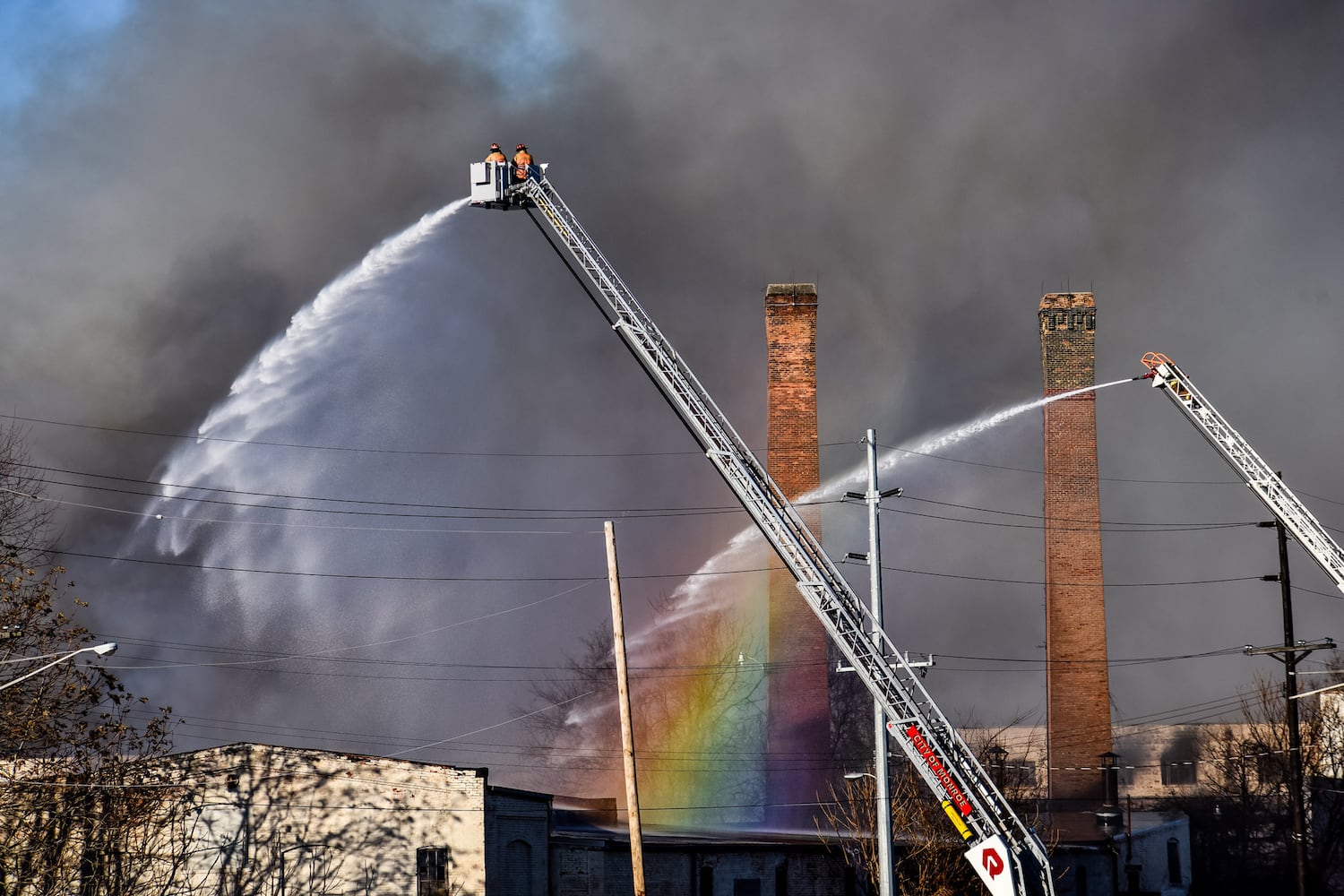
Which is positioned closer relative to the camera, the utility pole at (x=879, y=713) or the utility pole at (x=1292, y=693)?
the utility pole at (x=879, y=713)

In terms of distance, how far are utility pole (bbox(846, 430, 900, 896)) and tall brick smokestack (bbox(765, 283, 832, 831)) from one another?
25.3m

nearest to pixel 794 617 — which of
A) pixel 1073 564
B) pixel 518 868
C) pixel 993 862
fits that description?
pixel 1073 564

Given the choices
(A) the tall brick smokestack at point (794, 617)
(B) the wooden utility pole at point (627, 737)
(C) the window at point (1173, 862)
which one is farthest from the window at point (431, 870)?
(C) the window at point (1173, 862)

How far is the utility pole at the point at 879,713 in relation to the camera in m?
23.2

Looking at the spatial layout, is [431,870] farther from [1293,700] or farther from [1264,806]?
[1264,806]

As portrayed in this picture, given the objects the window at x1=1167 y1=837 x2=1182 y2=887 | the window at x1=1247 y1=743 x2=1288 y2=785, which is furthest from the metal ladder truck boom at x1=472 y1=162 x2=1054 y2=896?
the window at x1=1247 y1=743 x2=1288 y2=785

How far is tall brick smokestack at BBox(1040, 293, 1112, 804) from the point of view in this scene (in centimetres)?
5138

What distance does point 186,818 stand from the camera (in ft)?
111

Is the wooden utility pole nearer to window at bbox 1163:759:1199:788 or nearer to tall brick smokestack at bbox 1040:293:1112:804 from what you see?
tall brick smokestack at bbox 1040:293:1112:804

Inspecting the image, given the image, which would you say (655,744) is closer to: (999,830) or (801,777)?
(801,777)

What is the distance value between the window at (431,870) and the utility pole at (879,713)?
45.0 feet

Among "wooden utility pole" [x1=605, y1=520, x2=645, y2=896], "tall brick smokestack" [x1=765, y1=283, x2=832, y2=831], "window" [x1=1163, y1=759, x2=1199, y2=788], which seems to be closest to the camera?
"wooden utility pole" [x1=605, y1=520, x2=645, y2=896]

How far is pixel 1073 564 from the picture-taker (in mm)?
52625

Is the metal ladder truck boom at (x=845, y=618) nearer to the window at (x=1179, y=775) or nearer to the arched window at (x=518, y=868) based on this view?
the arched window at (x=518, y=868)
